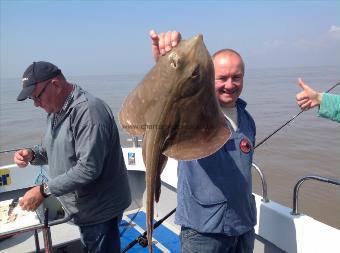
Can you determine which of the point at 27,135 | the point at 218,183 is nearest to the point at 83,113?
the point at 218,183

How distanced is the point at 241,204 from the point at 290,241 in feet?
3.39

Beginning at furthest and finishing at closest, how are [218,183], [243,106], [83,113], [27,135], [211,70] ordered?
[27,135], [83,113], [243,106], [218,183], [211,70]

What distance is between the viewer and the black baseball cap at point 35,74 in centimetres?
317

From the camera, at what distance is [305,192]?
31.8ft

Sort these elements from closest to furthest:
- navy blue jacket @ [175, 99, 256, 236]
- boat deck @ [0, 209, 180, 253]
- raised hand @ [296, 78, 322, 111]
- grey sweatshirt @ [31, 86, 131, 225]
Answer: navy blue jacket @ [175, 99, 256, 236]
raised hand @ [296, 78, 322, 111]
grey sweatshirt @ [31, 86, 131, 225]
boat deck @ [0, 209, 180, 253]

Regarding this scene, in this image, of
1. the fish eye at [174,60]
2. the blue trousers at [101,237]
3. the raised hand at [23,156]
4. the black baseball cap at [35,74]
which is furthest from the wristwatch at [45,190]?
the fish eye at [174,60]

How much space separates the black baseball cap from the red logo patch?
181cm

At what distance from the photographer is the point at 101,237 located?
329cm

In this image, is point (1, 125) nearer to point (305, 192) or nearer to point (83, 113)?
point (305, 192)

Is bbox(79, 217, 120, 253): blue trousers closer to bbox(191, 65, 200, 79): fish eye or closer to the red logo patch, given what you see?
the red logo patch

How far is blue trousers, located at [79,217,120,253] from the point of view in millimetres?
3277

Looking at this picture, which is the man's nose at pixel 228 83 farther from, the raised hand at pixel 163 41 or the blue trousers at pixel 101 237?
the blue trousers at pixel 101 237

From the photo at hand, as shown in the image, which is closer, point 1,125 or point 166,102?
point 166,102

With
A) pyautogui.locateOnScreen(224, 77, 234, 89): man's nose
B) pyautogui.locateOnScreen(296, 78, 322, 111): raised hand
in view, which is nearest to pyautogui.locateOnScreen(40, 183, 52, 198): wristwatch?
pyautogui.locateOnScreen(224, 77, 234, 89): man's nose
